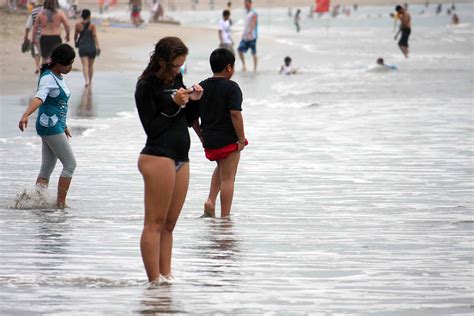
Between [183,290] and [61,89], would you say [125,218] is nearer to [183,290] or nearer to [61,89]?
[61,89]

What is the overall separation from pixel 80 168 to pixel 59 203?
2589 mm

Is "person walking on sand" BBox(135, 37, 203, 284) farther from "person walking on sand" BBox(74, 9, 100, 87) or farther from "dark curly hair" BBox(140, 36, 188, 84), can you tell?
"person walking on sand" BBox(74, 9, 100, 87)

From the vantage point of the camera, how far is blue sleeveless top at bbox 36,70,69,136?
10375 mm

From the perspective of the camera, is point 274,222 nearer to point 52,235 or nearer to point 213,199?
point 213,199

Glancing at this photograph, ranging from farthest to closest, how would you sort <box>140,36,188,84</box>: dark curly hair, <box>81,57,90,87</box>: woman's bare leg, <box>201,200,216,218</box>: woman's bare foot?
<box>81,57,90,87</box>: woman's bare leg < <box>201,200,216,218</box>: woman's bare foot < <box>140,36,188,84</box>: dark curly hair

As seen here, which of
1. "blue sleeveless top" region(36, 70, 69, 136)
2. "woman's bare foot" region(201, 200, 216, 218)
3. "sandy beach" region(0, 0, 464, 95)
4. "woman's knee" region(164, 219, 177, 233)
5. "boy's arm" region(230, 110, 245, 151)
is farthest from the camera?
"sandy beach" region(0, 0, 464, 95)

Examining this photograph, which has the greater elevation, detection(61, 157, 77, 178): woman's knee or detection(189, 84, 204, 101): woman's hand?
detection(189, 84, 204, 101): woman's hand

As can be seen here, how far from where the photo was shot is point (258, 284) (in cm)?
748

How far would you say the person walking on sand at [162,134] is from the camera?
23.2 feet

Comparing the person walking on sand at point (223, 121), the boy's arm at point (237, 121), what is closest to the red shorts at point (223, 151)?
the person walking on sand at point (223, 121)

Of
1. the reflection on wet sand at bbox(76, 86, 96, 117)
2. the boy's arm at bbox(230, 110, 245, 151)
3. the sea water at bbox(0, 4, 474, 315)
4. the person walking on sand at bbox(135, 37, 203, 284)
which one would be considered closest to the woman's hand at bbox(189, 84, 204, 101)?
the person walking on sand at bbox(135, 37, 203, 284)

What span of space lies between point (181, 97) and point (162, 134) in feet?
0.81

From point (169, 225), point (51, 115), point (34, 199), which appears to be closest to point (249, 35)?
point (34, 199)

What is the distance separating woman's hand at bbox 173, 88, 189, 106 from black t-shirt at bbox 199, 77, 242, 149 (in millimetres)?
2777
